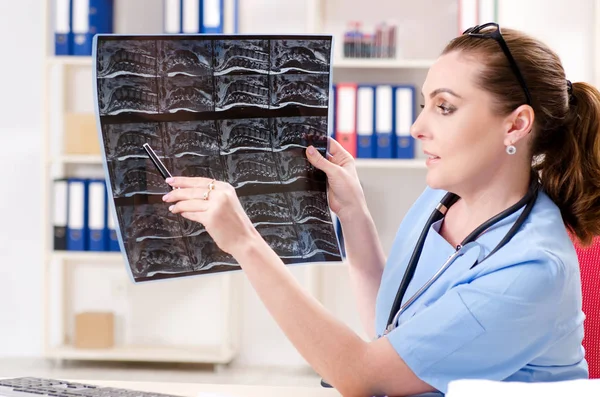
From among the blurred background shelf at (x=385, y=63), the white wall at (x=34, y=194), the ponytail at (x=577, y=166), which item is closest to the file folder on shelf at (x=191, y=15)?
the white wall at (x=34, y=194)

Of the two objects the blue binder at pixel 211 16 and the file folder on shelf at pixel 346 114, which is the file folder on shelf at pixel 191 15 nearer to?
the blue binder at pixel 211 16

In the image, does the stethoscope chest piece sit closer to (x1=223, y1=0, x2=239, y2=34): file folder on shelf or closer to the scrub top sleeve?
the scrub top sleeve

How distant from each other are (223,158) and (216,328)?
8.19ft

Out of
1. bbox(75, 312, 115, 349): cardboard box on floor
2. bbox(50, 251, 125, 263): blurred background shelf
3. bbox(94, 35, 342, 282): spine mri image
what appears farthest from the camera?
bbox(75, 312, 115, 349): cardboard box on floor

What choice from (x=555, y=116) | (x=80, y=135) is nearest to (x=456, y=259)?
(x=555, y=116)

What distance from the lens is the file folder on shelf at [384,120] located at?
324 cm

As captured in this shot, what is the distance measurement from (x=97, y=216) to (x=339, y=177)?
2.17 m

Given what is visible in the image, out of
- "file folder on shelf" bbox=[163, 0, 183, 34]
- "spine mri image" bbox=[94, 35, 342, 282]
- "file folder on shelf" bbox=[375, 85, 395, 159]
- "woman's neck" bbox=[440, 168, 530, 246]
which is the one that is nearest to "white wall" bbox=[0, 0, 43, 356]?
"file folder on shelf" bbox=[163, 0, 183, 34]

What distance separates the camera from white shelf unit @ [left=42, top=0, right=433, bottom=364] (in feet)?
10.9

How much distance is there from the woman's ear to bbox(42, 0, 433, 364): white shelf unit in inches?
77.4

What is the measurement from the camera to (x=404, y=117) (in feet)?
10.7

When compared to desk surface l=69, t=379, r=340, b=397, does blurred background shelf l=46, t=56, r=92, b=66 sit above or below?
above

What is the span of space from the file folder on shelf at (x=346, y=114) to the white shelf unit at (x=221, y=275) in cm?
10

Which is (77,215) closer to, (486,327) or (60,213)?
(60,213)
